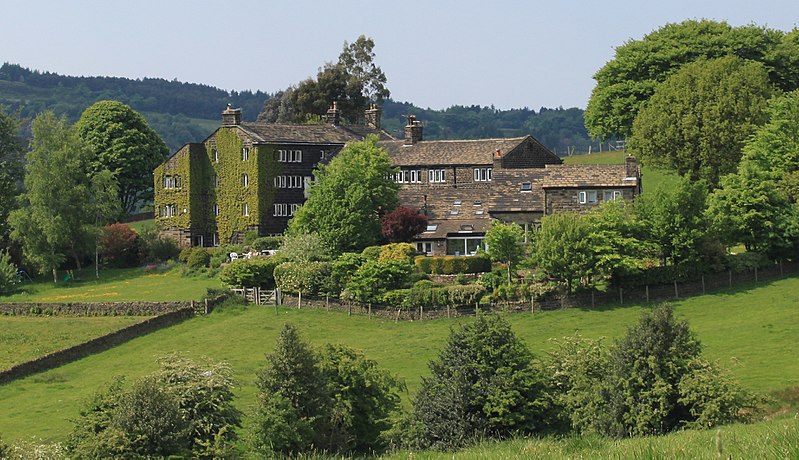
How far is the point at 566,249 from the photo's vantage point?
65875 millimetres

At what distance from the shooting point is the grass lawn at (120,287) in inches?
3017

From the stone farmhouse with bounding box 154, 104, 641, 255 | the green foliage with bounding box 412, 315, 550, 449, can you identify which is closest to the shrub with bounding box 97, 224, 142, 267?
the stone farmhouse with bounding box 154, 104, 641, 255

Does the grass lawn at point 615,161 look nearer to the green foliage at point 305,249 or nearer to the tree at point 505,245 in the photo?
the tree at point 505,245

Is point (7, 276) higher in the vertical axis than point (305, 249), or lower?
lower

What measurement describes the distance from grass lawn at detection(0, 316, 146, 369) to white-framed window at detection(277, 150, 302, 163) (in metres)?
29.1

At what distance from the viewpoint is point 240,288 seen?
72.8 m

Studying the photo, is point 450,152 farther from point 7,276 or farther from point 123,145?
point 123,145

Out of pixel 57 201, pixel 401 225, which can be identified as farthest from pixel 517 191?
pixel 57 201

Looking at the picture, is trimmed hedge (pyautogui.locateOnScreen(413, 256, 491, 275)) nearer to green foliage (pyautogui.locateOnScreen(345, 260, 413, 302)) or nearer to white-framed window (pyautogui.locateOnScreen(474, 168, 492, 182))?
green foliage (pyautogui.locateOnScreen(345, 260, 413, 302))

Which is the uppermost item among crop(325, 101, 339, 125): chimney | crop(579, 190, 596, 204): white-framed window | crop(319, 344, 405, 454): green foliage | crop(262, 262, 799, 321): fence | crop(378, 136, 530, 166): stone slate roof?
crop(325, 101, 339, 125): chimney

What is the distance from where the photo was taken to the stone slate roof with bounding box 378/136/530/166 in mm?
91312

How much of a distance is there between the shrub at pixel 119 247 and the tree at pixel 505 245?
33497 mm

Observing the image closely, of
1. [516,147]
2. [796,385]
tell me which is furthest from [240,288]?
[796,385]

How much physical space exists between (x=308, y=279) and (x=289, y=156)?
89.5 ft
